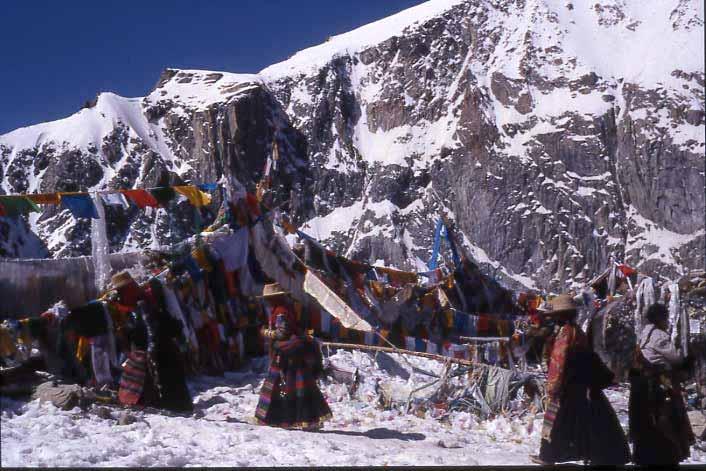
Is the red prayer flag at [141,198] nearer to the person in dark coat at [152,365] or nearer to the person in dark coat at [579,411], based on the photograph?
the person in dark coat at [152,365]

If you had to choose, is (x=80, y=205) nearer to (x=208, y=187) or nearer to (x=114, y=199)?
(x=114, y=199)

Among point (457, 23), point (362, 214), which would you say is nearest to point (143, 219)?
point (362, 214)

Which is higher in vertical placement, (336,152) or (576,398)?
(336,152)

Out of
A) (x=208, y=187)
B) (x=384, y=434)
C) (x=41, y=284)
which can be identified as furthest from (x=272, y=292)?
(x=208, y=187)

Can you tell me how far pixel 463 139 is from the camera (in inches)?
3762

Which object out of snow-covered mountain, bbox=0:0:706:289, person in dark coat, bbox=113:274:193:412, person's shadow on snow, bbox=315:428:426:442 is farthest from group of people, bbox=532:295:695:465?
snow-covered mountain, bbox=0:0:706:289

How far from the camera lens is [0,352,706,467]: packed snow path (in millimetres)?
5309

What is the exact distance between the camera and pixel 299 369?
6812 millimetres

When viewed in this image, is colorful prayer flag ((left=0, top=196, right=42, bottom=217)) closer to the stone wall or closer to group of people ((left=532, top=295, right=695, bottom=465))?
the stone wall

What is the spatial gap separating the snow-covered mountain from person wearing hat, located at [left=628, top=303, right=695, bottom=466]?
76788 mm

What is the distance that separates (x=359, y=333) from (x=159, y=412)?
14.4ft

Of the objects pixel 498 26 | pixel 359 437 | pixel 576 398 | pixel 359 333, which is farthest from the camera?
pixel 498 26

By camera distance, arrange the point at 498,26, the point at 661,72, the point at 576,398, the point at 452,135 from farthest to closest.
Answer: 1. the point at 498,26
2. the point at 452,135
3. the point at 661,72
4. the point at 576,398

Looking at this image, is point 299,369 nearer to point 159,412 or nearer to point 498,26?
point 159,412
